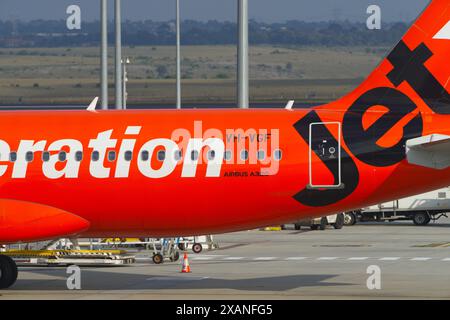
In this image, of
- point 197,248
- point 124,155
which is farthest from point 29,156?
point 197,248

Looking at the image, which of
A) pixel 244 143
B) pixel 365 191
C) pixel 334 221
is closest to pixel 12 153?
pixel 244 143

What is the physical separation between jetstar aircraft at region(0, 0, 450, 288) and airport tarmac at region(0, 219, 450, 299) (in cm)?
203

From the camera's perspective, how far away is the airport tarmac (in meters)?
33.8

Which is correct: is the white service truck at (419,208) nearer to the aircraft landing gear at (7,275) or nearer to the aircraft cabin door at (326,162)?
the aircraft landing gear at (7,275)

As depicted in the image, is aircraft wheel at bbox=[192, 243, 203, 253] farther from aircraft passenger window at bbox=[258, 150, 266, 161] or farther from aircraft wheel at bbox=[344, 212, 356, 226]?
aircraft wheel at bbox=[344, 212, 356, 226]

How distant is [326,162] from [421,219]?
38.1 metres

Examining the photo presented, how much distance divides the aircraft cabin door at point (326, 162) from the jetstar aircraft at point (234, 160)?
1.1 inches

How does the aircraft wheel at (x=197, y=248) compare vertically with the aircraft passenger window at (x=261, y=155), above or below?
below

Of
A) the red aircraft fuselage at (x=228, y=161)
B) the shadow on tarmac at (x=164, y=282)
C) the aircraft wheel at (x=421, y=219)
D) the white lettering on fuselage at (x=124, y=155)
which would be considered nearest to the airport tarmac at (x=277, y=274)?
the shadow on tarmac at (x=164, y=282)

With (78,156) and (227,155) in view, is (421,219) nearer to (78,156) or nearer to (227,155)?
(227,155)

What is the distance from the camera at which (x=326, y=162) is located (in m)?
32.7

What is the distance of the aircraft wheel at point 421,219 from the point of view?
69375 mm

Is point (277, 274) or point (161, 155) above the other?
point (161, 155)

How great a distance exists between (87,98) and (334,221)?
11408 centimetres
